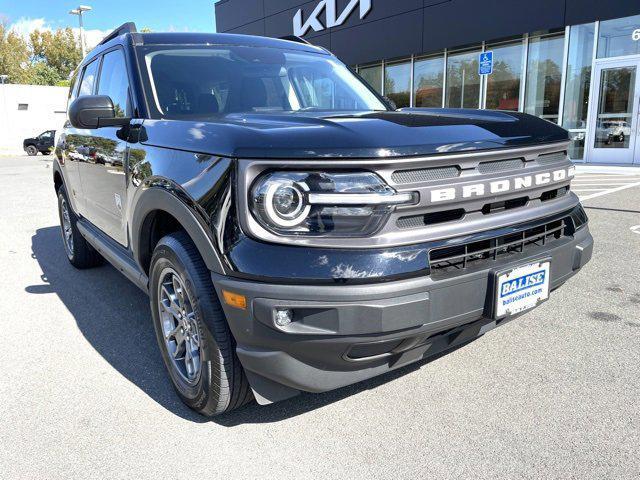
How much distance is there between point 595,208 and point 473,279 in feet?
20.7

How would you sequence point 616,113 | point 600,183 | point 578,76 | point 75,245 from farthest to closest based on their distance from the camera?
1. point 578,76
2. point 616,113
3. point 600,183
4. point 75,245

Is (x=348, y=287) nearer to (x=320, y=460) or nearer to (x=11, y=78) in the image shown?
(x=320, y=460)

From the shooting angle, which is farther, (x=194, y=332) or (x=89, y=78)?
(x=89, y=78)

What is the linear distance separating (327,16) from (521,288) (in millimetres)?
17849

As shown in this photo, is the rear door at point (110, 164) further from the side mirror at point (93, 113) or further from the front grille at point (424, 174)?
the front grille at point (424, 174)

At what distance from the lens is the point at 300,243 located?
189 cm

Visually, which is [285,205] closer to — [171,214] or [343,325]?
[343,325]

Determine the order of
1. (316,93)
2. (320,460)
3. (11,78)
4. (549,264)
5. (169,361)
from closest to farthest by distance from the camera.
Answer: (320,460)
(549,264)
(169,361)
(316,93)
(11,78)

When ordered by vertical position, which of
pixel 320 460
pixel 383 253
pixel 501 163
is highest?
pixel 501 163

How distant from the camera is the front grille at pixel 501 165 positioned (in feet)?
7.23

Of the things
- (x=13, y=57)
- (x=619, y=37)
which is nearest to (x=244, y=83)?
(x=619, y=37)

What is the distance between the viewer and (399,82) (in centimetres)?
1720

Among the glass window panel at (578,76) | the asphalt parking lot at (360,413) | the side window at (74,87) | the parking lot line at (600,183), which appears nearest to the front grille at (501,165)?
the asphalt parking lot at (360,413)

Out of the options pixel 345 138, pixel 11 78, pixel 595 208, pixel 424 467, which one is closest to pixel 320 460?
pixel 424 467
